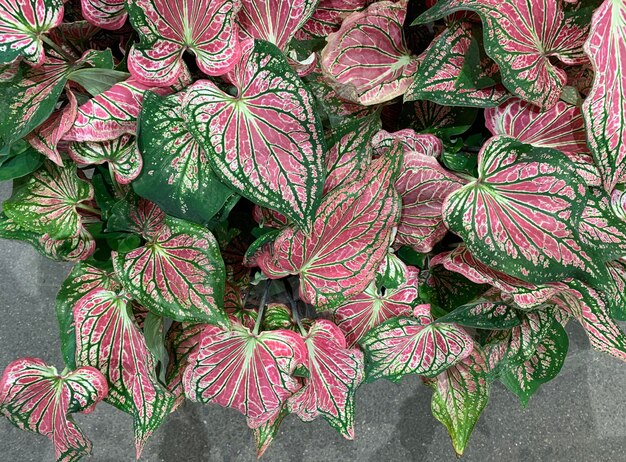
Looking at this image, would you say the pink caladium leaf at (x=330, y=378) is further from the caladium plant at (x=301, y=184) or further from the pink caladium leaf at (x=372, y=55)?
the pink caladium leaf at (x=372, y=55)

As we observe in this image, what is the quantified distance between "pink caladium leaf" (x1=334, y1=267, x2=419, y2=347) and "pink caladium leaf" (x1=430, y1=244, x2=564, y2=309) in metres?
0.09

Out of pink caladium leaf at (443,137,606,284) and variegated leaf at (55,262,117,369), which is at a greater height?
pink caladium leaf at (443,137,606,284)

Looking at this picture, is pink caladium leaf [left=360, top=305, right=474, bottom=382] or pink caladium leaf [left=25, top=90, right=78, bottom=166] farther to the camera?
pink caladium leaf [left=360, top=305, right=474, bottom=382]

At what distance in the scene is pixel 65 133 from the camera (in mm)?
575

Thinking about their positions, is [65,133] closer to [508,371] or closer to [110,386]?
[110,386]

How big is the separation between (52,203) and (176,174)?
20 centimetres

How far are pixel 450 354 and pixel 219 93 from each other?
456 millimetres

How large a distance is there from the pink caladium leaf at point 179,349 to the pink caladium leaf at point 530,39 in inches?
19.5

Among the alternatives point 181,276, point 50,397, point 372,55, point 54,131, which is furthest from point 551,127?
point 50,397

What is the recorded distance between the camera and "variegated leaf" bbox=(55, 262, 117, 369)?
0.70 meters

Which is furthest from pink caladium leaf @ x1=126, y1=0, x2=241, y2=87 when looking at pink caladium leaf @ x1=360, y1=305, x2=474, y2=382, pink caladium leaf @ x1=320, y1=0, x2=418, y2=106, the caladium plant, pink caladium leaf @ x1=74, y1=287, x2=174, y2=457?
pink caladium leaf @ x1=360, y1=305, x2=474, y2=382

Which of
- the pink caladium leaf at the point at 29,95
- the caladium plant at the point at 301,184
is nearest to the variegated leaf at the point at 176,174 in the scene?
the caladium plant at the point at 301,184

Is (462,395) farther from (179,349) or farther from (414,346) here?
(179,349)

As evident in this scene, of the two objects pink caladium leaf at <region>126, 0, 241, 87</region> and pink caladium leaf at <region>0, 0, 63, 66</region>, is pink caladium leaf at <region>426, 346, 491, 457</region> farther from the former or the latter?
pink caladium leaf at <region>0, 0, 63, 66</region>
